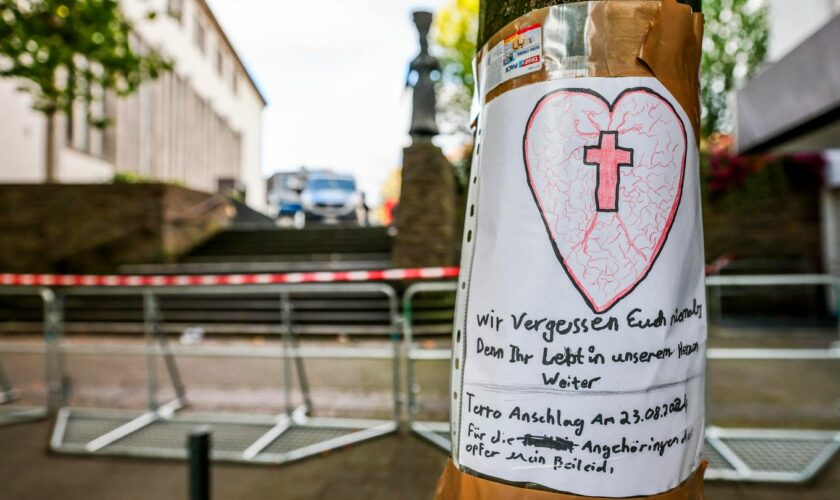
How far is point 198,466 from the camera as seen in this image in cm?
226

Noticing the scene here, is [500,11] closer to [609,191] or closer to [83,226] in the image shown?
[609,191]

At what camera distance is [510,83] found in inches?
51.3

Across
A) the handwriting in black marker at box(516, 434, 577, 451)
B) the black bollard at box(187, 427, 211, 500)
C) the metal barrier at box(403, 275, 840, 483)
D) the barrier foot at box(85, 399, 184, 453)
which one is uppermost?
the handwriting in black marker at box(516, 434, 577, 451)

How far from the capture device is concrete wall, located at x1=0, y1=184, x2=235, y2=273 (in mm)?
12984

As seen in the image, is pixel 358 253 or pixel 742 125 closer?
pixel 742 125

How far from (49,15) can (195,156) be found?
3098cm

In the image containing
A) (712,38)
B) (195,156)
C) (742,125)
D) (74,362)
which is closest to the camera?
(742,125)

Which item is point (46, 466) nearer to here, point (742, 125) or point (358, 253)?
point (742, 125)

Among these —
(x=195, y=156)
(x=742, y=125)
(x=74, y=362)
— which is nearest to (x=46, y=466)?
(x=74, y=362)

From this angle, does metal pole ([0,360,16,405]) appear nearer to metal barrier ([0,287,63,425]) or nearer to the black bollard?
metal barrier ([0,287,63,425])

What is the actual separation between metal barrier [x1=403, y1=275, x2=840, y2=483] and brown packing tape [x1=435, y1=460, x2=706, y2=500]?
9.58 feet

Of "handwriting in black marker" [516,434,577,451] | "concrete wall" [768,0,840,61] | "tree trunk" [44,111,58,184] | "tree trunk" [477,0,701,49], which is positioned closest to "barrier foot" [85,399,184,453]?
"handwriting in black marker" [516,434,577,451]

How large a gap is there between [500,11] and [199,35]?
3745 centimetres

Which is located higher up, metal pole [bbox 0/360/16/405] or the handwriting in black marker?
the handwriting in black marker
